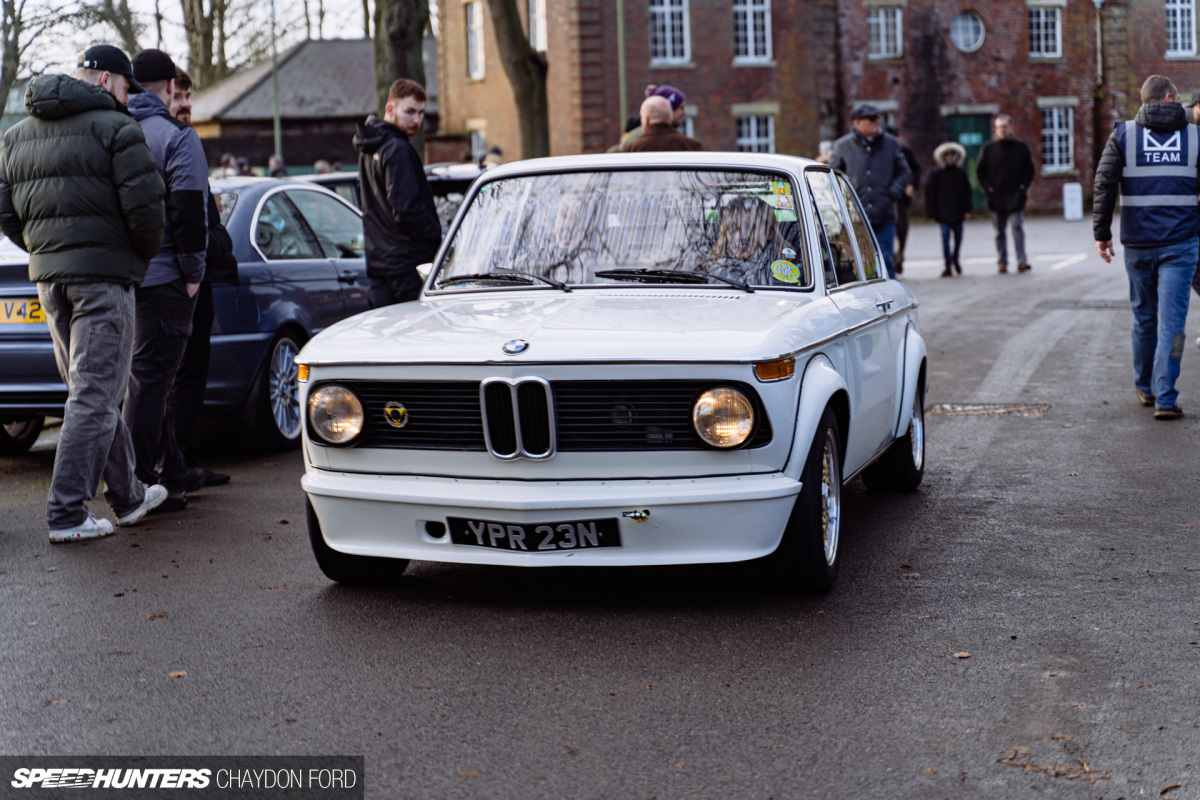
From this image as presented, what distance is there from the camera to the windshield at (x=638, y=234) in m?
5.96

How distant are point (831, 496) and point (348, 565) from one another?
1852mm

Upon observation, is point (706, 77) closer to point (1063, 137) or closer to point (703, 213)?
point (1063, 137)

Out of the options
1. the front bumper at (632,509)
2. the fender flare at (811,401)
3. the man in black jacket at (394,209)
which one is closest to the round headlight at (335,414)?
the front bumper at (632,509)

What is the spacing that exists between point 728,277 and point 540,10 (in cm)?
4088

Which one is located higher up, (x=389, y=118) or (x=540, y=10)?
(x=540, y=10)

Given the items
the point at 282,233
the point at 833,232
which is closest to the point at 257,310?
the point at 282,233

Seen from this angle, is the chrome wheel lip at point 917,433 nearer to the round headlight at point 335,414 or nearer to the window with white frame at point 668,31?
the round headlight at point 335,414

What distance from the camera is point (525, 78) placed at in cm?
2478

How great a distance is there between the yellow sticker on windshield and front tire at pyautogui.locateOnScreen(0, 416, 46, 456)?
561 centimetres

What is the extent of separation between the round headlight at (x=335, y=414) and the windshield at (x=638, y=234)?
1.08 m

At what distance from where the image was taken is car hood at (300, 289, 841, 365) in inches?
194

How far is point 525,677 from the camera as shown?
4469mm

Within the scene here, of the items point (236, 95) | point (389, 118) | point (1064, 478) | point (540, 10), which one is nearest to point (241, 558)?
point (389, 118)

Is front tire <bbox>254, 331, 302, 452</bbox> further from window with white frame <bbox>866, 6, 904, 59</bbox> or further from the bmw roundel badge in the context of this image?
window with white frame <bbox>866, 6, 904, 59</bbox>
